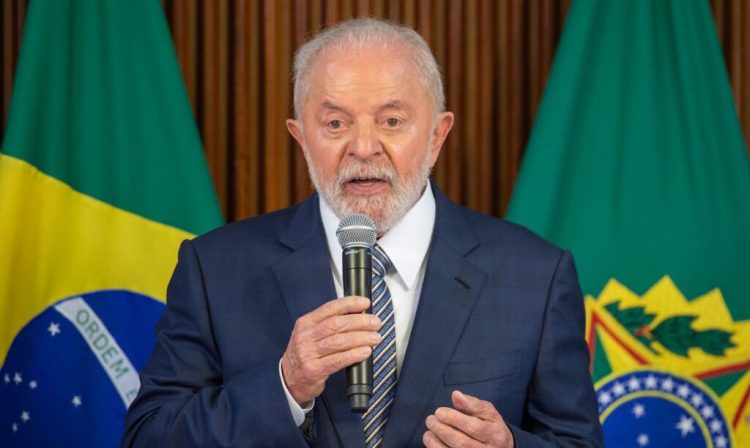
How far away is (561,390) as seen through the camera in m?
2.48

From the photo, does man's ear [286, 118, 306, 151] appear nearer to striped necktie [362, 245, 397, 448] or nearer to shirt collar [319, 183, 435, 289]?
shirt collar [319, 183, 435, 289]

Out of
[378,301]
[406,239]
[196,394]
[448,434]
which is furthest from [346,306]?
[406,239]

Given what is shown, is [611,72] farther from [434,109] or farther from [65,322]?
[65,322]

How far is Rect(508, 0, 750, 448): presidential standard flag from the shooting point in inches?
137

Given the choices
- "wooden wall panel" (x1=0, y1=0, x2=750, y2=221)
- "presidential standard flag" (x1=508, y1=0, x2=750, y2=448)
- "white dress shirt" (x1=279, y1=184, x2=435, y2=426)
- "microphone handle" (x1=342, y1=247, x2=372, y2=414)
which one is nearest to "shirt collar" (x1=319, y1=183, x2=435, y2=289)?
"white dress shirt" (x1=279, y1=184, x2=435, y2=426)

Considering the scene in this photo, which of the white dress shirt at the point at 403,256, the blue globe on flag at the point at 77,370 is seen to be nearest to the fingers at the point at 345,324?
the white dress shirt at the point at 403,256

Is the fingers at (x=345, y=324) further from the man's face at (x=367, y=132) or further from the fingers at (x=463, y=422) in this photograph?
the man's face at (x=367, y=132)

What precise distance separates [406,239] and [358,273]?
0.61m

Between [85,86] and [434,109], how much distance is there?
1393 millimetres

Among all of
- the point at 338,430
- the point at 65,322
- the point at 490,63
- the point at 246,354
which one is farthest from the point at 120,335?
the point at 490,63

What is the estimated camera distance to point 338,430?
7.71ft

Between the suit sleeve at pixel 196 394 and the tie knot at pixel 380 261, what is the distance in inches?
12.2

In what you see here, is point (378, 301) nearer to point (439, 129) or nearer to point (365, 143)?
point (365, 143)

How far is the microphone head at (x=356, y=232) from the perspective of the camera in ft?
6.93
